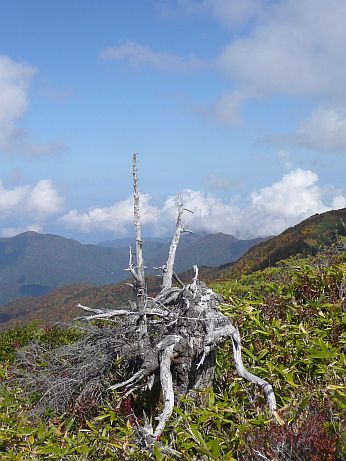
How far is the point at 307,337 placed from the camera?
20.3ft

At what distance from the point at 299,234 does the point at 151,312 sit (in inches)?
1797

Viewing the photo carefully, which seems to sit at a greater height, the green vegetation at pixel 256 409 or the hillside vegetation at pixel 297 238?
the hillside vegetation at pixel 297 238

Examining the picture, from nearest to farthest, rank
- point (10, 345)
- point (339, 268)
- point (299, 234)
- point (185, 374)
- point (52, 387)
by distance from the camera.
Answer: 1. point (185, 374)
2. point (52, 387)
3. point (339, 268)
4. point (10, 345)
5. point (299, 234)

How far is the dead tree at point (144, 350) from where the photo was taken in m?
5.73

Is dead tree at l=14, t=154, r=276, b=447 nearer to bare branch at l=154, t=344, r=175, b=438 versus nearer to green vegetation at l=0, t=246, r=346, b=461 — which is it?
bare branch at l=154, t=344, r=175, b=438

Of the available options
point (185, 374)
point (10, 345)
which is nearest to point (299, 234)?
point (10, 345)

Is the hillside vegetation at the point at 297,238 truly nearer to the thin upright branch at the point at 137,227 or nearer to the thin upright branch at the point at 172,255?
the thin upright branch at the point at 172,255

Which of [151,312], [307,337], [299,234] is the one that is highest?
[299,234]

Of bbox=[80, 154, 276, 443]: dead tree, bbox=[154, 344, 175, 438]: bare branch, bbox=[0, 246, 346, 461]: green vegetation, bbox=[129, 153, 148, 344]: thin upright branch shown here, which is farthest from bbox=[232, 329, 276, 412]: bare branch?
bbox=[129, 153, 148, 344]: thin upright branch

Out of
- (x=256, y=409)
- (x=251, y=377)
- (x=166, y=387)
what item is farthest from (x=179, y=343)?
(x=256, y=409)

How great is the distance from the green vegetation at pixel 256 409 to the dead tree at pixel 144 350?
271 millimetres

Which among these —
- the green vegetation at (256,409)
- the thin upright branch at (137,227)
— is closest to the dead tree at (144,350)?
the thin upright branch at (137,227)

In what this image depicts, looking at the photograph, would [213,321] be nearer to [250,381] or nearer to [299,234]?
[250,381]

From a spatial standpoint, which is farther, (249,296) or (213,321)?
(249,296)
